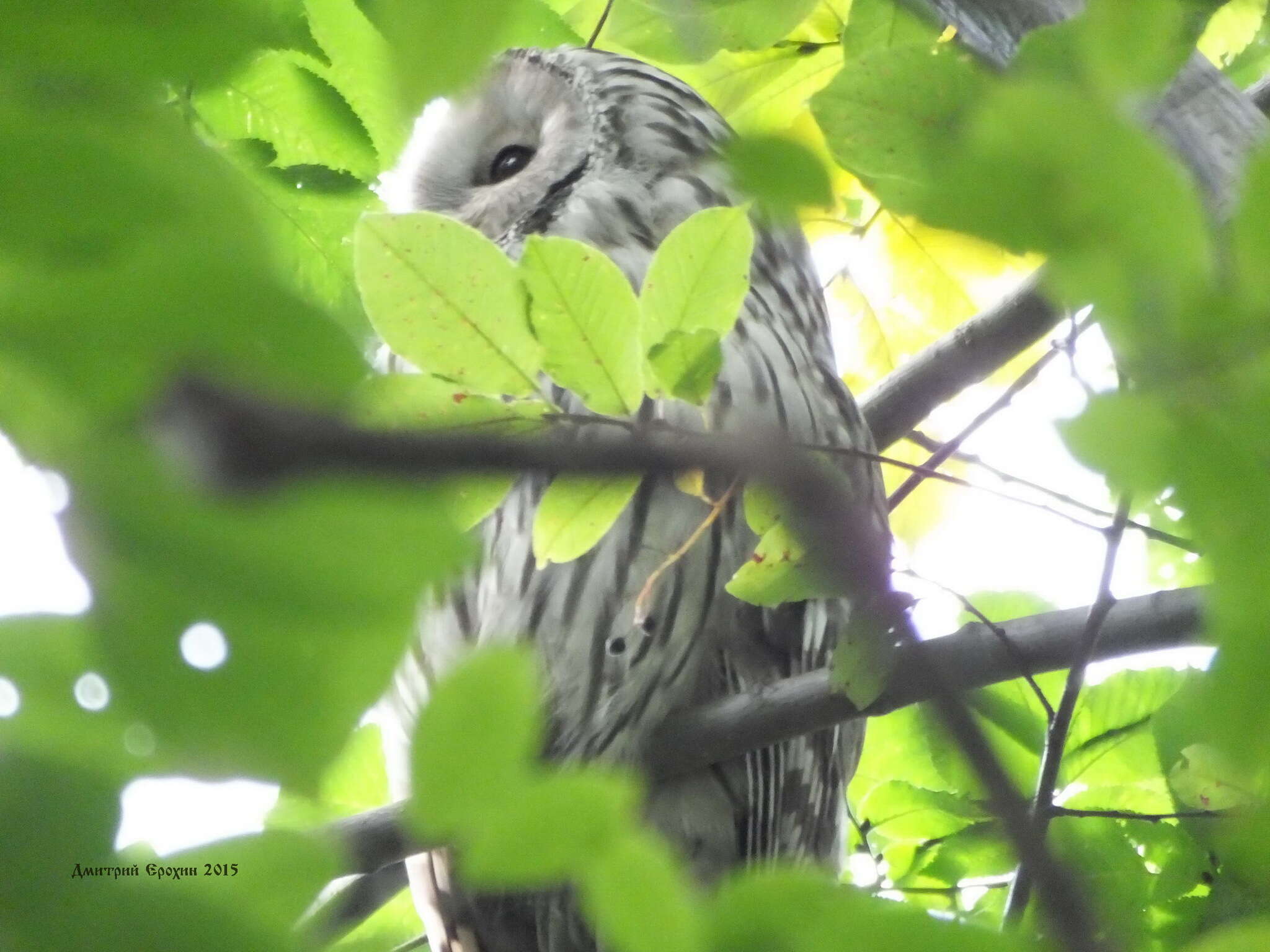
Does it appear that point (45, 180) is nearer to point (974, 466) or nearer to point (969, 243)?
point (969, 243)

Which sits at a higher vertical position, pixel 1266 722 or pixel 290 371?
pixel 290 371

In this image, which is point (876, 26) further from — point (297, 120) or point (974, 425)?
point (297, 120)

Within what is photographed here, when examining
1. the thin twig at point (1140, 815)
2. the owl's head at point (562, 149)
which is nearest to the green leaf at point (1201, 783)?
the thin twig at point (1140, 815)

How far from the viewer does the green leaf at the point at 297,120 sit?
3.30 ft

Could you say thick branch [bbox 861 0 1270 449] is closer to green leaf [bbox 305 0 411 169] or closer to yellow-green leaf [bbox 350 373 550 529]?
yellow-green leaf [bbox 350 373 550 529]

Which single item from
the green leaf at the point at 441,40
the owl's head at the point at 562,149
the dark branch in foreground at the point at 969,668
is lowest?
the green leaf at the point at 441,40

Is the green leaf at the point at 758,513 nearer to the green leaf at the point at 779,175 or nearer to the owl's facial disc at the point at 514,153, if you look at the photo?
the green leaf at the point at 779,175

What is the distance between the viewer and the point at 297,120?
1.01 m

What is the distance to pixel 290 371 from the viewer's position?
292 mm

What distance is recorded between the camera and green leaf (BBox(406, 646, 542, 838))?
0.34 metres

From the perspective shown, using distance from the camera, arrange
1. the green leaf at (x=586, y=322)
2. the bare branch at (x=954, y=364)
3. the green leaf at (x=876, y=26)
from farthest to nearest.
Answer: the bare branch at (x=954, y=364), the green leaf at (x=876, y=26), the green leaf at (x=586, y=322)

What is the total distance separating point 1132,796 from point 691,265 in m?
0.91

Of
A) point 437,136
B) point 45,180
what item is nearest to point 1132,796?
point 45,180

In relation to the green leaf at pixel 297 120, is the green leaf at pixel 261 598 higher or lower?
lower
